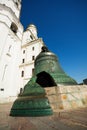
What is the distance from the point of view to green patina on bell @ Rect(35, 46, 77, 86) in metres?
2.99

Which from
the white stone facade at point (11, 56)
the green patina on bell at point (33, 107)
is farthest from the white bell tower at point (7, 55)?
the green patina on bell at point (33, 107)

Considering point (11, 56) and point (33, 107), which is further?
point (11, 56)

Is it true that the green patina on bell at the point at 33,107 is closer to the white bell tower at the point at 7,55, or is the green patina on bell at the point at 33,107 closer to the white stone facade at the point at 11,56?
the white stone facade at the point at 11,56

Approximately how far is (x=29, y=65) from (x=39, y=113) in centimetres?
1695

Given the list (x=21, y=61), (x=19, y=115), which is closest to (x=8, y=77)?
(x=21, y=61)

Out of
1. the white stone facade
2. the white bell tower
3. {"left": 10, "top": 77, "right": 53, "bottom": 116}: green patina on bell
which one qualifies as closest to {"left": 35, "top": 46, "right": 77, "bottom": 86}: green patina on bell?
{"left": 10, "top": 77, "right": 53, "bottom": 116}: green patina on bell

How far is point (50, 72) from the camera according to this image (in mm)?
3303

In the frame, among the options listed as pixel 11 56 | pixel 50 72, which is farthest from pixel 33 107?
pixel 11 56

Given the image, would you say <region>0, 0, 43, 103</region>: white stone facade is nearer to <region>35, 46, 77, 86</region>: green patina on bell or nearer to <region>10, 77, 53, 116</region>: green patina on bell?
<region>35, 46, 77, 86</region>: green patina on bell

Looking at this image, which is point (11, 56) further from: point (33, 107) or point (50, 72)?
point (33, 107)

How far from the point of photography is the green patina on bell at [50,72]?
9.82 ft

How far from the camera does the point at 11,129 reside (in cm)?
116

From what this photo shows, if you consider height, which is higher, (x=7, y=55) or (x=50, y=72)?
(x=7, y=55)

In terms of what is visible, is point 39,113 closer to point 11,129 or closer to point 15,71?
point 11,129
